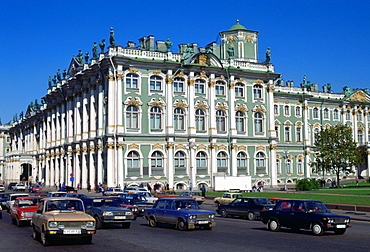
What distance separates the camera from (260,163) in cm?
7962

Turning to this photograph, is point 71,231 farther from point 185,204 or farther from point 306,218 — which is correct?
point 306,218

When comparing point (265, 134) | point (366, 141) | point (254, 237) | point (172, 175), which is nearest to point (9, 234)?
point (254, 237)

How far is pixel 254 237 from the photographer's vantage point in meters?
22.1

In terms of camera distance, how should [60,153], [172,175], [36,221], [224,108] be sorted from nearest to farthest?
1. [36,221]
2. [172,175]
3. [224,108]
4. [60,153]

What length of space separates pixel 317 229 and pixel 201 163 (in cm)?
5136

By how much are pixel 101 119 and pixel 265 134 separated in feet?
84.9

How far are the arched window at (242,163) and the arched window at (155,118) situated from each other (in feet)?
45.9

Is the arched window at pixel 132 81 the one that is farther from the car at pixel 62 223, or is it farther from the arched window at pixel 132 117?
the car at pixel 62 223

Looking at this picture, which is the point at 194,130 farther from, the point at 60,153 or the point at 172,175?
the point at 60,153

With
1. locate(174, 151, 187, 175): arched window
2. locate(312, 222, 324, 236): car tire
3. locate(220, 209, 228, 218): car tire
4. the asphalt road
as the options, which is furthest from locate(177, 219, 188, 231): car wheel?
locate(174, 151, 187, 175): arched window

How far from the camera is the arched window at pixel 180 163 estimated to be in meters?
71.7

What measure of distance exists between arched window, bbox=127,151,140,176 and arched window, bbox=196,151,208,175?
942 centimetres

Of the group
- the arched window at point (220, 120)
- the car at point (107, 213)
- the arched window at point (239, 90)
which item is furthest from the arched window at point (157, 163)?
the car at point (107, 213)

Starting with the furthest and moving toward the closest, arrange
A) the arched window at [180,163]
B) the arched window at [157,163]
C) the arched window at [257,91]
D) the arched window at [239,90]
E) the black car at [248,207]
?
the arched window at [257,91]
the arched window at [239,90]
the arched window at [180,163]
the arched window at [157,163]
the black car at [248,207]
